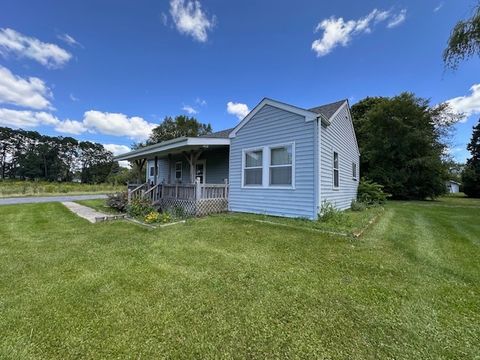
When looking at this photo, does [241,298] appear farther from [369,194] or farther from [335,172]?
[369,194]

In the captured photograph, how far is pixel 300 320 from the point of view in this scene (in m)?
2.35

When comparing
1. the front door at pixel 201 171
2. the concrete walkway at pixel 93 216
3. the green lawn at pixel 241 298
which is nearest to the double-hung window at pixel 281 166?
the green lawn at pixel 241 298

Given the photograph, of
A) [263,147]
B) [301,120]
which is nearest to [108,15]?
[263,147]

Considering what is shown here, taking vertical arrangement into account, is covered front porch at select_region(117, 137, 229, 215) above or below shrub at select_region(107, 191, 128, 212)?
above

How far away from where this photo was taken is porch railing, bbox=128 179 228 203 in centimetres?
853

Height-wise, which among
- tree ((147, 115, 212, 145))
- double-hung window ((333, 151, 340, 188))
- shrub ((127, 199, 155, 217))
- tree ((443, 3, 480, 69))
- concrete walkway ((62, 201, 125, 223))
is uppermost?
tree ((147, 115, 212, 145))

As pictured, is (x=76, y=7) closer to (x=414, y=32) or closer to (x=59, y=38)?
(x=59, y=38)

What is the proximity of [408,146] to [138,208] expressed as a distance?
20258 millimetres

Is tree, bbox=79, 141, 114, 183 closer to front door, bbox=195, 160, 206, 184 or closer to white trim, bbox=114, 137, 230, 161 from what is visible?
front door, bbox=195, 160, 206, 184

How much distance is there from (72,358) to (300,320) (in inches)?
80.0

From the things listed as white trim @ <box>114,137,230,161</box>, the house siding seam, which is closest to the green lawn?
the house siding seam

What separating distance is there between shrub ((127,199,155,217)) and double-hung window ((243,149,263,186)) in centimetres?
387

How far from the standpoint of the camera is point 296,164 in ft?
23.7

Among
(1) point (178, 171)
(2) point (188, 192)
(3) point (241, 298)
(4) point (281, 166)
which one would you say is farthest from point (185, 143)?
(3) point (241, 298)
